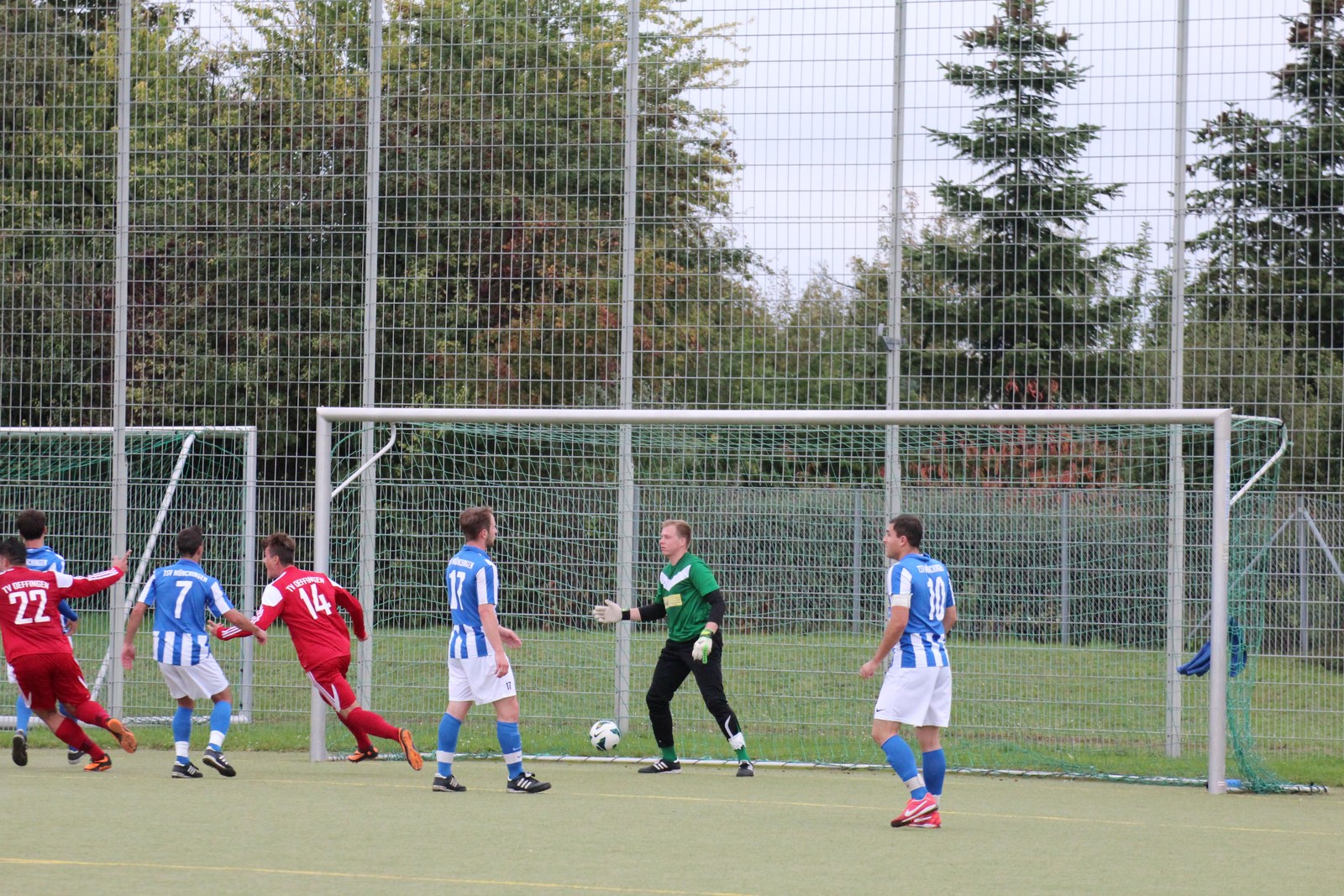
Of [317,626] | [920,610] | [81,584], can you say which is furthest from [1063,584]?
[81,584]

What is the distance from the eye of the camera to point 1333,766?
11.4 meters

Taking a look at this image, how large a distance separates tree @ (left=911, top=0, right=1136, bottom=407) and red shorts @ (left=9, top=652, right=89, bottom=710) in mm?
6857

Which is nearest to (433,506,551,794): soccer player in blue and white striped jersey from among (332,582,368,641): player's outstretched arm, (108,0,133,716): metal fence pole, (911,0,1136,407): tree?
(332,582,368,641): player's outstretched arm

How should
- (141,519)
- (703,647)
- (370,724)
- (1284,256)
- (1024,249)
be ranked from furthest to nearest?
(141,519) < (1024,249) < (1284,256) < (703,647) < (370,724)

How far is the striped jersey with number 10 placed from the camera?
956 centimetres

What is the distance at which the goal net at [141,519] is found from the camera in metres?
13.0

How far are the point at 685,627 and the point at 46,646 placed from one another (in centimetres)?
442

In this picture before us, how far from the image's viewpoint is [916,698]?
8.52 m

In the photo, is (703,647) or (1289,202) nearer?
(703,647)

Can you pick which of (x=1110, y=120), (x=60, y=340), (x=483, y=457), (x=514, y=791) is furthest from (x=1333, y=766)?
(x=60, y=340)

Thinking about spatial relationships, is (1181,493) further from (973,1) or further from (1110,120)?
(973,1)

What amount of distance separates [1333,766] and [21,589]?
9590mm

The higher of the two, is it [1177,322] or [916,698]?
[1177,322]

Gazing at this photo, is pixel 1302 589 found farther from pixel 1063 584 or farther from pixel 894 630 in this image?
pixel 894 630
